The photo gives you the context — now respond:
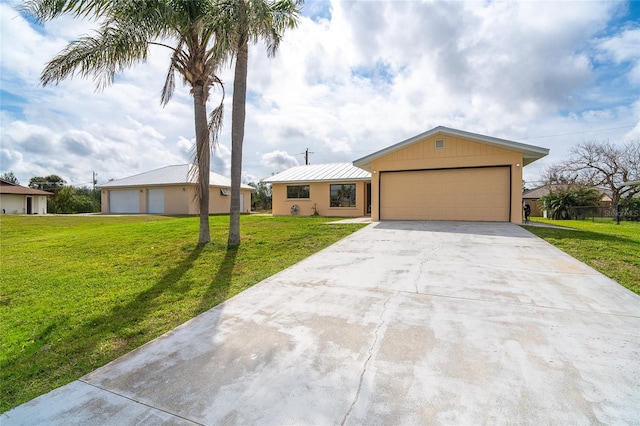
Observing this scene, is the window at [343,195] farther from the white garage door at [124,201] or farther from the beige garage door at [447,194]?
the white garage door at [124,201]

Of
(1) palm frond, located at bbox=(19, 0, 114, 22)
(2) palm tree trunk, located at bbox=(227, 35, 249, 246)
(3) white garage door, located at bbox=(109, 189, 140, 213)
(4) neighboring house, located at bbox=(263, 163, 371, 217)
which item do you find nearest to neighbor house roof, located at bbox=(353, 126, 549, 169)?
(4) neighboring house, located at bbox=(263, 163, 371, 217)

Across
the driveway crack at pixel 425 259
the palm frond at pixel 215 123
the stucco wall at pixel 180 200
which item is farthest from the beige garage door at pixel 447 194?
the stucco wall at pixel 180 200

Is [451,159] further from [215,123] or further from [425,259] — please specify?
[215,123]

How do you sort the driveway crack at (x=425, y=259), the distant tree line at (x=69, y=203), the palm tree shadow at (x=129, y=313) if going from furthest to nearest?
the distant tree line at (x=69, y=203) < the driveway crack at (x=425, y=259) < the palm tree shadow at (x=129, y=313)

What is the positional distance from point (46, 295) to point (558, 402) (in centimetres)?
655

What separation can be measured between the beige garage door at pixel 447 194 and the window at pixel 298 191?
23.7 ft

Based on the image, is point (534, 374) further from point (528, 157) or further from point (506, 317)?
point (528, 157)

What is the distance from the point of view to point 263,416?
1927 mm

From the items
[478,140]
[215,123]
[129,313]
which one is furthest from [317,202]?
[129,313]

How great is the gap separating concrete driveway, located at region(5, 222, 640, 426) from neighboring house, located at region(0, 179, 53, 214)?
1368 inches

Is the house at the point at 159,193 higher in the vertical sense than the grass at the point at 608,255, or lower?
higher

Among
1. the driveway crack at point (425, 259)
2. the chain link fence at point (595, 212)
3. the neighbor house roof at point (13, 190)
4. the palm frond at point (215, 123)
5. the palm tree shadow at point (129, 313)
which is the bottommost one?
the palm tree shadow at point (129, 313)

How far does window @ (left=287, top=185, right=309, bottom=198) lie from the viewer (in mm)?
19675

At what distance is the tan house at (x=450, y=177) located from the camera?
11.5m
